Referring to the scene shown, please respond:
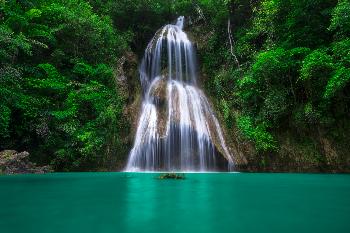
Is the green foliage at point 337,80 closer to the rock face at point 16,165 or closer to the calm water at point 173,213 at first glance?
the calm water at point 173,213

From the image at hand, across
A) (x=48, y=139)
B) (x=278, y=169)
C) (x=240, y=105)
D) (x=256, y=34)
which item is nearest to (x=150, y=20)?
(x=256, y=34)

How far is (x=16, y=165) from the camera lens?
1214 centimetres

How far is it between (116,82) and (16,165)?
6.83m

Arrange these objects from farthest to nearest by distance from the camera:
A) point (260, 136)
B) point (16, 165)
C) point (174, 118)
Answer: point (174, 118) < point (260, 136) < point (16, 165)

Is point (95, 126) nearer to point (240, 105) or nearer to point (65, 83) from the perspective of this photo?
point (65, 83)

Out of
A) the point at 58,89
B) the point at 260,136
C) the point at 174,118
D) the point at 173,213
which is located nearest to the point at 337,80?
the point at 260,136

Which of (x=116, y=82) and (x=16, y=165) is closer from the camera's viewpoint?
(x=16, y=165)

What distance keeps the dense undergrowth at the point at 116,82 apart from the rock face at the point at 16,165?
1.03 metres

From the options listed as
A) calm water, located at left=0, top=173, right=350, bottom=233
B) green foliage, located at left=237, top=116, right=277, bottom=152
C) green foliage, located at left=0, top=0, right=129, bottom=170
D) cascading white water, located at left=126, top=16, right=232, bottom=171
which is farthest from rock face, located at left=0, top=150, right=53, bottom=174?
green foliage, located at left=237, top=116, right=277, bottom=152

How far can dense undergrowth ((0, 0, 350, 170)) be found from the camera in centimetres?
1237

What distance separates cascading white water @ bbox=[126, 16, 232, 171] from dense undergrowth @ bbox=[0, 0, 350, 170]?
91 centimetres

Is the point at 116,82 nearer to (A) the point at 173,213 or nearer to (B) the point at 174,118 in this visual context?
(B) the point at 174,118

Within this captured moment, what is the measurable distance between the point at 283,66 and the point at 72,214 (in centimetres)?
1128

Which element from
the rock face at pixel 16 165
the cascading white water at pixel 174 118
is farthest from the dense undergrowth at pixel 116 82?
the rock face at pixel 16 165
